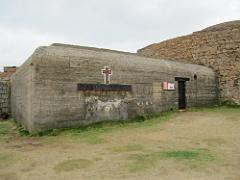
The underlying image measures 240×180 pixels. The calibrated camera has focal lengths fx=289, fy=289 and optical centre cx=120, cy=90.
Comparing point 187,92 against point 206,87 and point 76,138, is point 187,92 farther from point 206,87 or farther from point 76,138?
point 76,138

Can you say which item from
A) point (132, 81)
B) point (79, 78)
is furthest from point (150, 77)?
point (79, 78)

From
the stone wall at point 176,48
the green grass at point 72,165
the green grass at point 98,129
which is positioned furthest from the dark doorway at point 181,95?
the green grass at point 72,165

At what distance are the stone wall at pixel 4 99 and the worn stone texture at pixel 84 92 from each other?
5911 mm

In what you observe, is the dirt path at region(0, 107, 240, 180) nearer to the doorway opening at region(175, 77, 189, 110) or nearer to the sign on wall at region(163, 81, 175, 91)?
the sign on wall at region(163, 81, 175, 91)

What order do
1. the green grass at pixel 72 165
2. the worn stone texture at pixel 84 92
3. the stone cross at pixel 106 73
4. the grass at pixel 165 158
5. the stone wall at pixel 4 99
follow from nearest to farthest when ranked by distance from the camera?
1. the green grass at pixel 72 165
2. the grass at pixel 165 158
3. the worn stone texture at pixel 84 92
4. the stone cross at pixel 106 73
5. the stone wall at pixel 4 99

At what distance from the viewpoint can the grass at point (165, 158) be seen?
18.3 feet

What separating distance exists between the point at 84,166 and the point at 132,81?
6.51m

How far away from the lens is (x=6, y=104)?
16.8m

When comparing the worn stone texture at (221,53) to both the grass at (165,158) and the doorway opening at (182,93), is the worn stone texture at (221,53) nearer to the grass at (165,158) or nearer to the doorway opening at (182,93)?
the doorway opening at (182,93)

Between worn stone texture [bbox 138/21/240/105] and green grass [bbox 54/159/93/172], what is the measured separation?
43.9 feet

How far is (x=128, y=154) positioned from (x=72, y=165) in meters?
1.42

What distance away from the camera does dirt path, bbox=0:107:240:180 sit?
5.12m

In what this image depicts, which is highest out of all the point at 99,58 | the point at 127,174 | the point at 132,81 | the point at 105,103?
the point at 99,58

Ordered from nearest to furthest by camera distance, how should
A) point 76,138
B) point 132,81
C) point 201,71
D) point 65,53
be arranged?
point 76,138 < point 65,53 < point 132,81 < point 201,71
